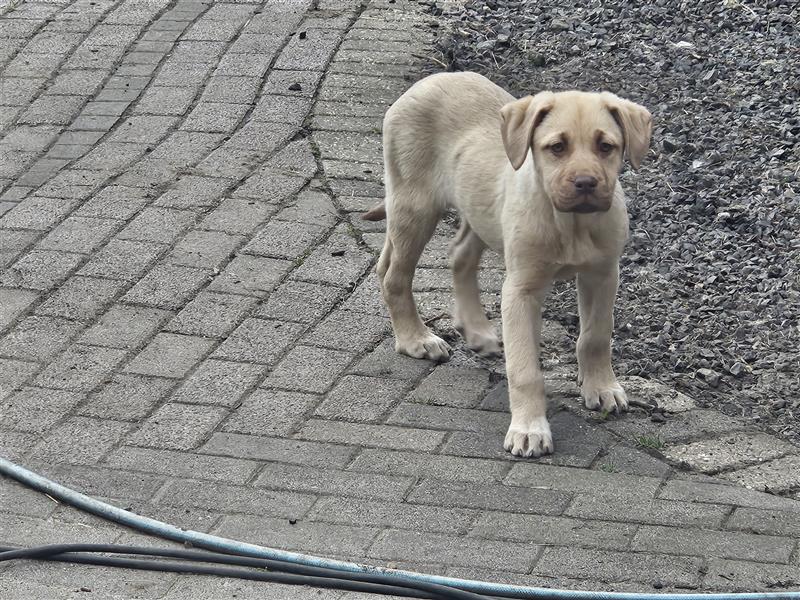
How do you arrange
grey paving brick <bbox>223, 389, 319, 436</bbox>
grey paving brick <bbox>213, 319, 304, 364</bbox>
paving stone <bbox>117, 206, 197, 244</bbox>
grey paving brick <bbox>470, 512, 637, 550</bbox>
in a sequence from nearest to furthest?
grey paving brick <bbox>470, 512, 637, 550</bbox> → grey paving brick <bbox>223, 389, 319, 436</bbox> → grey paving brick <bbox>213, 319, 304, 364</bbox> → paving stone <bbox>117, 206, 197, 244</bbox>

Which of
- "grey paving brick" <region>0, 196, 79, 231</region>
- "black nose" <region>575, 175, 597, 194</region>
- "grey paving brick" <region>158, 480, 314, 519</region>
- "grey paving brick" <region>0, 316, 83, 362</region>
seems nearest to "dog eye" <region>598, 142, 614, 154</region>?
"black nose" <region>575, 175, 597, 194</region>

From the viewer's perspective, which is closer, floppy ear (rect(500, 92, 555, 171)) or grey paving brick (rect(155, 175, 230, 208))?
floppy ear (rect(500, 92, 555, 171))

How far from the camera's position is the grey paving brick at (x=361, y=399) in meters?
5.26

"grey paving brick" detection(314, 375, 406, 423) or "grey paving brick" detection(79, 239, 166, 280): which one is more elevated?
"grey paving brick" detection(79, 239, 166, 280)

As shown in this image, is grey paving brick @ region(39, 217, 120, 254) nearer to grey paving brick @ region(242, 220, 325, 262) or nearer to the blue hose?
grey paving brick @ region(242, 220, 325, 262)

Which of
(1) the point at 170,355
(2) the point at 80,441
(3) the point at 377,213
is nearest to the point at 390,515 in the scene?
(2) the point at 80,441

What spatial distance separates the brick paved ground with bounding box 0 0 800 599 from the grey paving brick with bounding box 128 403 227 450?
1cm

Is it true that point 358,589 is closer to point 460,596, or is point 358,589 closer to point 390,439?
point 460,596

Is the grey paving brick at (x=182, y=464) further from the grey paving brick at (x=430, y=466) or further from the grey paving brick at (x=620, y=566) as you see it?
the grey paving brick at (x=620, y=566)

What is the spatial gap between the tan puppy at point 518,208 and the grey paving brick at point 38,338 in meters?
1.36

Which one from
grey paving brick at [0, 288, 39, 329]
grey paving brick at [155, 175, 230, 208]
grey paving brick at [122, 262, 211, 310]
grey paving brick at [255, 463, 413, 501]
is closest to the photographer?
grey paving brick at [255, 463, 413, 501]

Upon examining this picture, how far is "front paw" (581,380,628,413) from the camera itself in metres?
5.24

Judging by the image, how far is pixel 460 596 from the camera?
3.98m

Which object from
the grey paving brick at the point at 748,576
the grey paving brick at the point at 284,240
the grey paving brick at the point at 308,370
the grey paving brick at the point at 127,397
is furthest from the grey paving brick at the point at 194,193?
the grey paving brick at the point at 748,576
